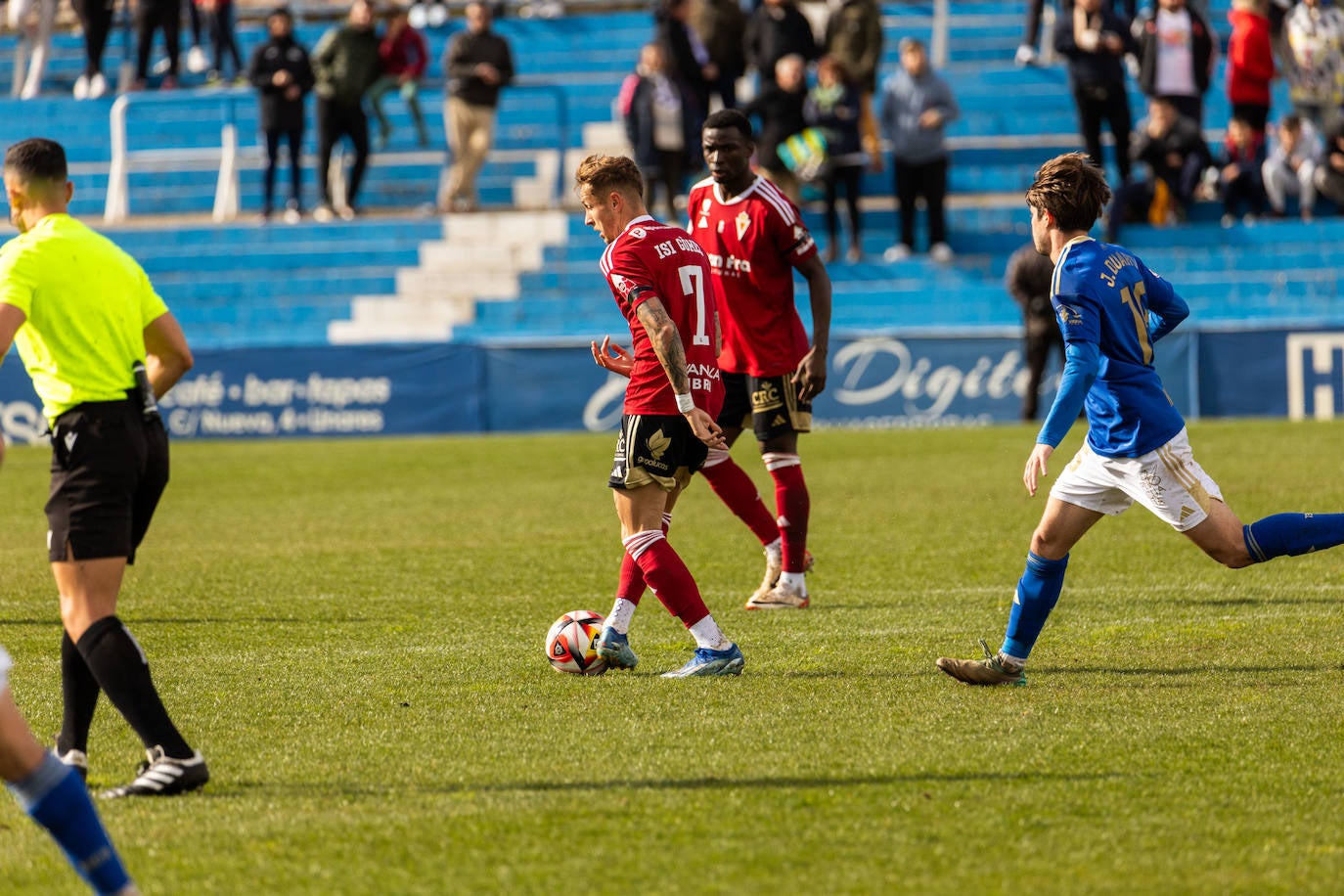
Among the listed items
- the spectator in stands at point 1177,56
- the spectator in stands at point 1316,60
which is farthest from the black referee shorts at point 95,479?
the spectator in stands at point 1316,60

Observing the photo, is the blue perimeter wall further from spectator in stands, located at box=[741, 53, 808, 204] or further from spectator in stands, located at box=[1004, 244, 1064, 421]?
spectator in stands, located at box=[741, 53, 808, 204]

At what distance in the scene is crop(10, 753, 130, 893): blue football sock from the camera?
144 inches

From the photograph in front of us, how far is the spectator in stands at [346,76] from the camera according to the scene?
22094 mm

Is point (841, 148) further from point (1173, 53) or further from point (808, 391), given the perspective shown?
point (808, 391)

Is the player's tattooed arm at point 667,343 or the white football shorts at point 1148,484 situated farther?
the player's tattooed arm at point 667,343

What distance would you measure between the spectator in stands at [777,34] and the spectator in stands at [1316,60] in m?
5.74

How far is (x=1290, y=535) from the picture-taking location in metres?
6.17

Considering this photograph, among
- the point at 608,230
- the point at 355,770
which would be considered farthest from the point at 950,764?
the point at 608,230

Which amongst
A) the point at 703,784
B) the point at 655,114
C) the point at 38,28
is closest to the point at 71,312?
the point at 703,784

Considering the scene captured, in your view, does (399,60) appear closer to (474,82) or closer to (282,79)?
(474,82)

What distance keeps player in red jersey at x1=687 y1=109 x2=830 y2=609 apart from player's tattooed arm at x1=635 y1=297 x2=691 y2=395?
2.02m

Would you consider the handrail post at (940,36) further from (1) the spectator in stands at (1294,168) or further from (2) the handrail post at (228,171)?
(2) the handrail post at (228,171)

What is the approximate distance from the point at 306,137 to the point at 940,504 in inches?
687

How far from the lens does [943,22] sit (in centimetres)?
2456
